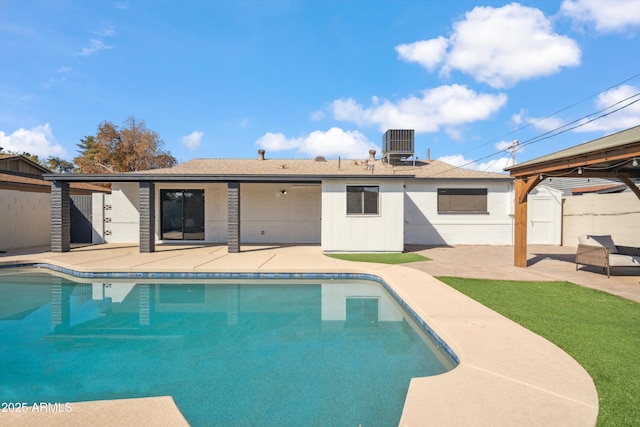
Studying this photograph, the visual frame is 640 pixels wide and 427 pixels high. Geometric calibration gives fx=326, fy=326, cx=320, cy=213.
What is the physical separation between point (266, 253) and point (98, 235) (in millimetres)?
8921

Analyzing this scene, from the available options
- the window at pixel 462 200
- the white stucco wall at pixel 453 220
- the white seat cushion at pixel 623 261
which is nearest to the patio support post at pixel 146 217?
the white stucco wall at pixel 453 220

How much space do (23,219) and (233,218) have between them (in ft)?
32.4

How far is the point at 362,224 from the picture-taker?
1231 cm

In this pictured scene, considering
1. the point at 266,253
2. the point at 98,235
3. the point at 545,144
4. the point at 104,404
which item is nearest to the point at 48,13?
the point at 98,235

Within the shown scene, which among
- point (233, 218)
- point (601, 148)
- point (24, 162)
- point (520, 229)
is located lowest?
point (520, 229)

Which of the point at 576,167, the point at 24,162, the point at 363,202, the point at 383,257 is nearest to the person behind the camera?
the point at 576,167

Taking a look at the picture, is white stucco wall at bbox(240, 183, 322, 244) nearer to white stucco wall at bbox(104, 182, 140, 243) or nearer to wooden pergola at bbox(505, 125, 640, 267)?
white stucco wall at bbox(104, 182, 140, 243)

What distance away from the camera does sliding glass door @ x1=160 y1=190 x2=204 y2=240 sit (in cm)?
1547

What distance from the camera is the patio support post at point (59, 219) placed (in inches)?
481

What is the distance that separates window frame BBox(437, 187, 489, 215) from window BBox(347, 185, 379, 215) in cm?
481

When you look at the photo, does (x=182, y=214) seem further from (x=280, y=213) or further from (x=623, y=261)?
(x=623, y=261)

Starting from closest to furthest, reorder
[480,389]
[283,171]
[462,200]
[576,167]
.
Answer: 1. [480,389]
2. [576,167]
3. [462,200]
4. [283,171]

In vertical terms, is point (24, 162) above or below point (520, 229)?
above

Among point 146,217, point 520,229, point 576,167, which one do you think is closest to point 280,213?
point 146,217
